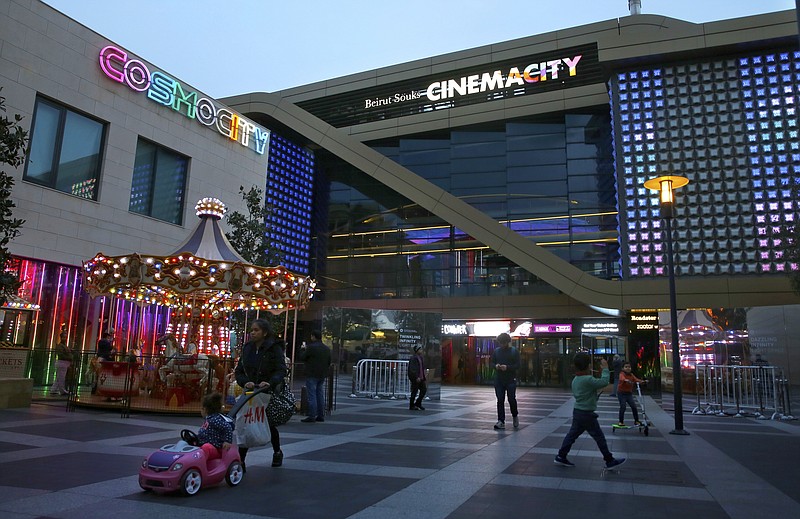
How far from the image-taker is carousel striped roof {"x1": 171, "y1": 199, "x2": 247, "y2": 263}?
1428 cm

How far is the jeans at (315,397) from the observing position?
36.9ft

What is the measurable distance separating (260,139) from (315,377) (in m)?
16.5

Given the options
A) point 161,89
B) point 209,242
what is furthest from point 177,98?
point 209,242

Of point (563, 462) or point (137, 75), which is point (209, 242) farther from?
point (563, 462)

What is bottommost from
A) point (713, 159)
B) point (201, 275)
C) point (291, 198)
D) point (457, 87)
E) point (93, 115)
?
point (201, 275)

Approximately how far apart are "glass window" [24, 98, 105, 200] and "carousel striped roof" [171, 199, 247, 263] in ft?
15.6

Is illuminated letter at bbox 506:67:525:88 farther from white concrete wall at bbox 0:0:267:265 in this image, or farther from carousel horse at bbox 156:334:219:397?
carousel horse at bbox 156:334:219:397

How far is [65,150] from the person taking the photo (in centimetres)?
1702

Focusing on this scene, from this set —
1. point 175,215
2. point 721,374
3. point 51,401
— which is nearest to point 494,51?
point 175,215

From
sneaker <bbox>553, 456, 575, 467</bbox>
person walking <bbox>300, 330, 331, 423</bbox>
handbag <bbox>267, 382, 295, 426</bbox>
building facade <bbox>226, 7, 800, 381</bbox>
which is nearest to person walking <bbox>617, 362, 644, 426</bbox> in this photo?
sneaker <bbox>553, 456, 575, 467</bbox>

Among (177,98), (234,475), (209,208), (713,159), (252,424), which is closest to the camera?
(234,475)

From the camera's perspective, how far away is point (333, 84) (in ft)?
117

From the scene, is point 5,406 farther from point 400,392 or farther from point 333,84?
point 333,84

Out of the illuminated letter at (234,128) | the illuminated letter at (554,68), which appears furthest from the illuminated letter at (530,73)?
the illuminated letter at (234,128)
